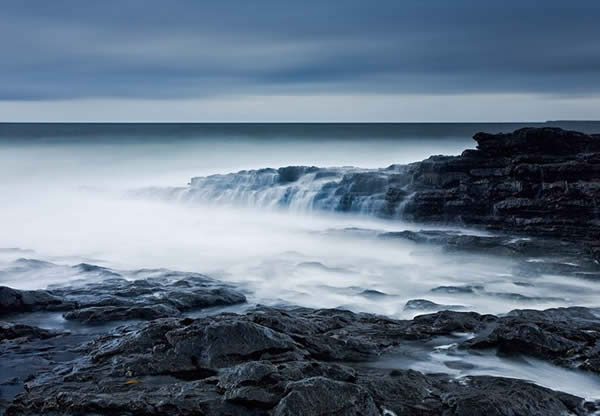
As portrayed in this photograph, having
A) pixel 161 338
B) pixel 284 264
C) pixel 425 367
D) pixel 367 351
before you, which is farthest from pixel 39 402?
pixel 284 264

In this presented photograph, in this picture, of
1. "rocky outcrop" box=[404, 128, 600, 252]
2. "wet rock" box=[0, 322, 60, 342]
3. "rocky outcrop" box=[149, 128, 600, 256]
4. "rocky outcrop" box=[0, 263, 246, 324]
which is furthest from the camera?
"rocky outcrop" box=[149, 128, 600, 256]

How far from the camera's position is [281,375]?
21.1 feet

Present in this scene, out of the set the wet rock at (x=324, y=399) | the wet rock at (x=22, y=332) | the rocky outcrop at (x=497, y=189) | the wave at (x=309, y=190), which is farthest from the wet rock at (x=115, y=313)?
the wave at (x=309, y=190)

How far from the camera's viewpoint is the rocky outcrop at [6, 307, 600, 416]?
5977 mm

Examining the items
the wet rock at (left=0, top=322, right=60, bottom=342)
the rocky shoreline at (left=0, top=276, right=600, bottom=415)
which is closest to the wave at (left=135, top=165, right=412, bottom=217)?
the rocky shoreline at (left=0, top=276, right=600, bottom=415)

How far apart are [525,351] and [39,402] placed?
20.6ft

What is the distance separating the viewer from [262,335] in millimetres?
7504

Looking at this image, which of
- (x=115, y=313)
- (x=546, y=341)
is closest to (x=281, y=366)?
(x=546, y=341)

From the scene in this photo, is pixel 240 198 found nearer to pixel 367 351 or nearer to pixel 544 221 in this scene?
pixel 544 221

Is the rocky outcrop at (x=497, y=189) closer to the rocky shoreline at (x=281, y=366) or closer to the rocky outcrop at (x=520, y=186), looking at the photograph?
the rocky outcrop at (x=520, y=186)

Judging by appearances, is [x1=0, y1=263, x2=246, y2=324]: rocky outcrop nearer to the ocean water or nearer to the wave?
the ocean water

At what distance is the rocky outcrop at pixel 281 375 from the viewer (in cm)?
598

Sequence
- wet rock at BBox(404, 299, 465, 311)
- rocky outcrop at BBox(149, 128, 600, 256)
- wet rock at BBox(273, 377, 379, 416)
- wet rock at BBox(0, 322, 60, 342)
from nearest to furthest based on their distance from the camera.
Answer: wet rock at BBox(273, 377, 379, 416) → wet rock at BBox(0, 322, 60, 342) → wet rock at BBox(404, 299, 465, 311) → rocky outcrop at BBox(149, 128, 600, 256)

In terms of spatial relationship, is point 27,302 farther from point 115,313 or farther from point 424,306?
point 424,306
